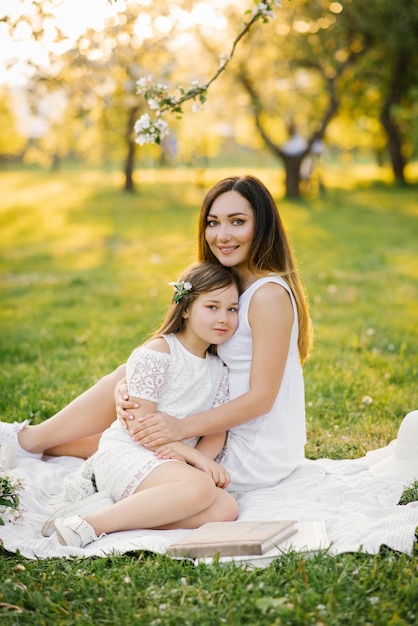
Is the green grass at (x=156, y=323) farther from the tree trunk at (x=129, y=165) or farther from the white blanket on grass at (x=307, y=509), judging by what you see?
the tree trunk at (x=129, y=165)

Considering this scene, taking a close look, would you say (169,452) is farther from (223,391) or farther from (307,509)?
(307,509)

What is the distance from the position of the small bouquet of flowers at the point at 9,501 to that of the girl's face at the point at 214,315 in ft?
3.57

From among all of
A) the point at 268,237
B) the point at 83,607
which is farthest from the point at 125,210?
the point at 83,607

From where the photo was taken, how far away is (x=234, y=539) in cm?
289

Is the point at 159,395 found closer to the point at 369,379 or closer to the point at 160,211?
the point at 369,379

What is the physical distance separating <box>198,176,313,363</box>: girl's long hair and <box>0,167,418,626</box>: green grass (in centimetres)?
110

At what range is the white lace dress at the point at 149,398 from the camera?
10.8 ft

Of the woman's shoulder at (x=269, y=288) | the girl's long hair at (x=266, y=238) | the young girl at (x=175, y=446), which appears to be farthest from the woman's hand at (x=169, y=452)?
the girl's long hair at (x=266, y=238)

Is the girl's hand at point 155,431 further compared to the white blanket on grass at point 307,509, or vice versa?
the girl's hand at point 155,431

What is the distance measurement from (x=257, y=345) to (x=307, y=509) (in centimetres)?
78

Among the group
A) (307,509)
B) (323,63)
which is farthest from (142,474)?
(323,63)

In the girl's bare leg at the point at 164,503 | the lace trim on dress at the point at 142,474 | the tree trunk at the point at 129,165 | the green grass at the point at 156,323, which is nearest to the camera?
the green grass at the point at 156,323

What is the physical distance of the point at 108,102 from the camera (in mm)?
10578

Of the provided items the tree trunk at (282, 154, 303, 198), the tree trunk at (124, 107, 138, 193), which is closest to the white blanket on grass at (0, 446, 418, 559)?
the tree trunk at (282, 154, 303, 198)
